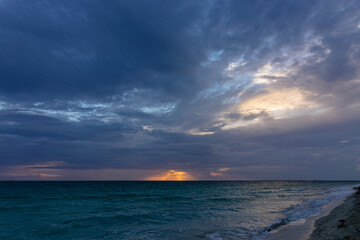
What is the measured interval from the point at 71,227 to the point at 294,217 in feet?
68.3

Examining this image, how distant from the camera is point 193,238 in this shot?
15.5 metres

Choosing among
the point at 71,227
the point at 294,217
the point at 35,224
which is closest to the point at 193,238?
the point at 71,227

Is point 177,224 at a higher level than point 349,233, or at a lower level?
lower

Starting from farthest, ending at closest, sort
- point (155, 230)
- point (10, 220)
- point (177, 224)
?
point (10, 220)
point (177, 224)
point (155, 230)

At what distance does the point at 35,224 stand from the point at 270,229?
20189mm

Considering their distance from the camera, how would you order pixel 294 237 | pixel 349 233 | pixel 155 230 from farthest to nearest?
1. pixel 155 230
2. pixel 294 237
3. pixel 349 233

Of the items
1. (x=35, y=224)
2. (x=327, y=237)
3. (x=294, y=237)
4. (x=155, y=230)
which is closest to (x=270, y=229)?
(x=294, y=237)

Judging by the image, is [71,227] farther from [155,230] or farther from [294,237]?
[294,237]

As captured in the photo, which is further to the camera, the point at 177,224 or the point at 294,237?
the point at 177,224

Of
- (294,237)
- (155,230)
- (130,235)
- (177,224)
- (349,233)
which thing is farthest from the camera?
(177,224)

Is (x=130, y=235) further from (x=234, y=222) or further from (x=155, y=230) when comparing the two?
(x=234, y=222)

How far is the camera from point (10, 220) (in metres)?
22.0

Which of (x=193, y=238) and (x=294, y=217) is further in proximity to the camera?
(x=294, y=217)

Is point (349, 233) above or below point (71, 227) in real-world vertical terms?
above
